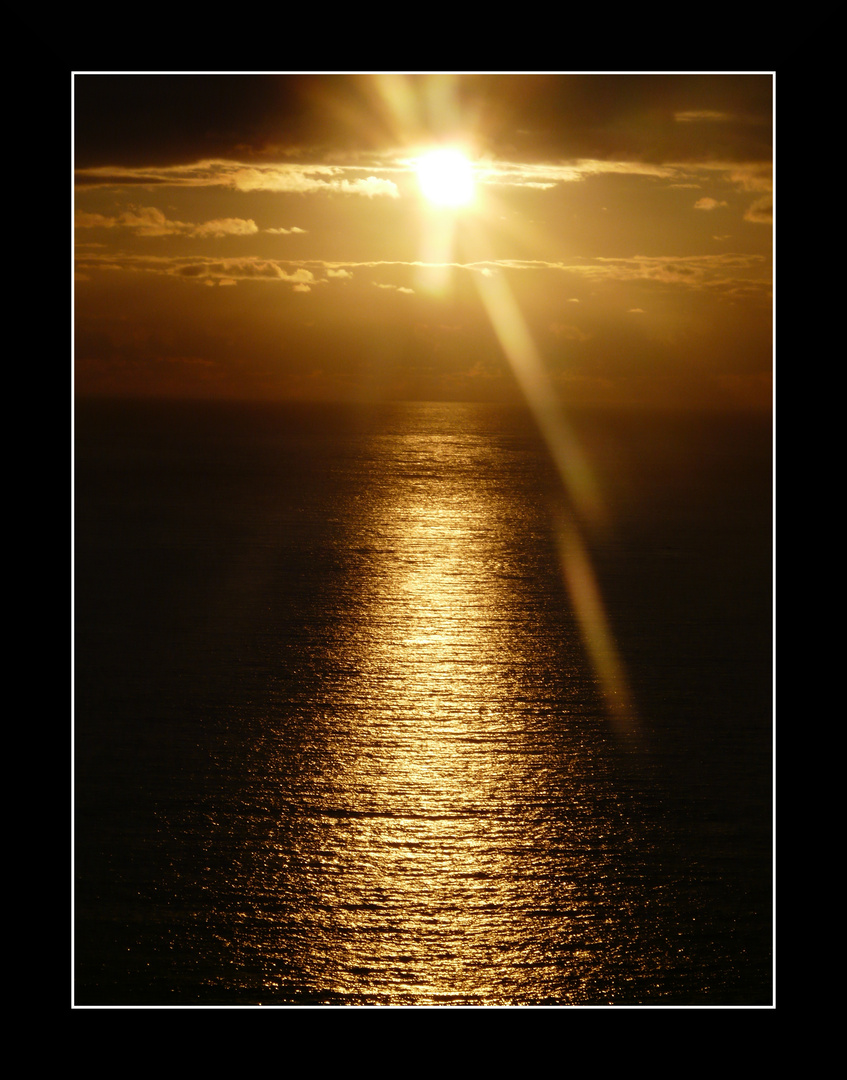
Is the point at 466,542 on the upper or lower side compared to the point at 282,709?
upper

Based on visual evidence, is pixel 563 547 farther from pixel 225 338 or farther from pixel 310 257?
pixel 225 338

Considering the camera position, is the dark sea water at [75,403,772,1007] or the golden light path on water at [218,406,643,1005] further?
Result: the dark sea water at [75,403,772,1007]

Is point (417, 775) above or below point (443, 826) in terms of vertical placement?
above

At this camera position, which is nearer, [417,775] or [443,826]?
[443,826]

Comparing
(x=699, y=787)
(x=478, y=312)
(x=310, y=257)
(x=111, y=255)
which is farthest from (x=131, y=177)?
(x=699, y=787)

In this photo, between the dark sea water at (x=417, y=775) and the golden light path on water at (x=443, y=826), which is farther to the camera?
the dark sea water at (x=417, y=775)

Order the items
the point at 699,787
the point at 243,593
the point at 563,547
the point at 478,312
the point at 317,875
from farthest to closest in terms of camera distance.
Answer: the point at 478,312
the point at 563,547
the point at 243,593
the point at 699,787
the point at 317,875

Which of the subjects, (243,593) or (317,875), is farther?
(243,593)
